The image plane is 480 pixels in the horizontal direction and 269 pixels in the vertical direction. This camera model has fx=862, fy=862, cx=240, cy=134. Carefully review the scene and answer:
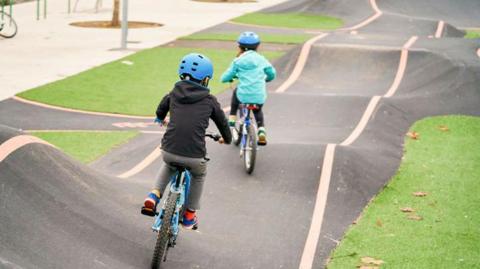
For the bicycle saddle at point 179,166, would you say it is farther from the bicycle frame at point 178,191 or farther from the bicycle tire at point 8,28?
the bicycle tire at point 8,28

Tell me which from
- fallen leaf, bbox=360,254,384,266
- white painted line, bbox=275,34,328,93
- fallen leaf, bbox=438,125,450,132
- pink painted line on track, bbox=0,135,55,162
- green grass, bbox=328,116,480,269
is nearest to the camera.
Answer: pink painted line on track, bbox=0,135,55,162

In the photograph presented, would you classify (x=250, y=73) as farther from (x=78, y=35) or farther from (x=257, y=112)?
(x=78, y=35)

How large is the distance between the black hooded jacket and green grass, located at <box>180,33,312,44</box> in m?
22.3

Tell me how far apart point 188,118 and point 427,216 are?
176 inches

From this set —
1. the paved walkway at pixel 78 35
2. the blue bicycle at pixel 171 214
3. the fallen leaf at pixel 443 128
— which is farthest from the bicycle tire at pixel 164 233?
the paved walkway at pixel 78 35

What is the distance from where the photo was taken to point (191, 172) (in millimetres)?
9633

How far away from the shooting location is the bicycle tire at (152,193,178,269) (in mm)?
8992

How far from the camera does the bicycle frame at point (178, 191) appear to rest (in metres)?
9.36

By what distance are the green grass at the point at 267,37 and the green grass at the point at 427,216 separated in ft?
50.1

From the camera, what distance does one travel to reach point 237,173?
547 inches

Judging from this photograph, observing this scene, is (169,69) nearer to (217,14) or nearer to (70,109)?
(70,109)

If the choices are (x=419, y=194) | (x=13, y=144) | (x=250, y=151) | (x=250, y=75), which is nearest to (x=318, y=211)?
(x=250, y=151)

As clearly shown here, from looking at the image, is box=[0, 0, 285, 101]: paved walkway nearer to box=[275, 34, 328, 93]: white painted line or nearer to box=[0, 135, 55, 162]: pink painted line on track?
box=[275, 34, 328, 93]: white painted line

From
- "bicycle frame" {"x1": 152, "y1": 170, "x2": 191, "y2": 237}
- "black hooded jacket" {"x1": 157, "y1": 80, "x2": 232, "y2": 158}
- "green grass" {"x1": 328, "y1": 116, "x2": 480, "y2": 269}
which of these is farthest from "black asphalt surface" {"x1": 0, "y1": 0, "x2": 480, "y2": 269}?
"black hooded jacket" {"x1": 157, "y1": 80, "x2": 232, "y2": 158}
